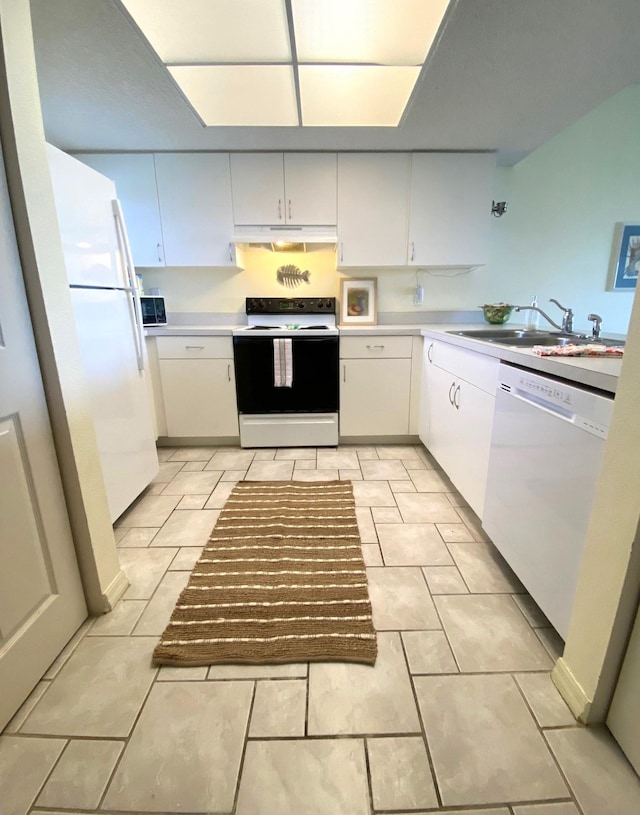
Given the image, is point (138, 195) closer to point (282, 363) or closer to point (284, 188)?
point (284, 188)

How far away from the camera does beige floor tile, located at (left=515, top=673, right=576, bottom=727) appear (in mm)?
940

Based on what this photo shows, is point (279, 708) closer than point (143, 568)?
Yes

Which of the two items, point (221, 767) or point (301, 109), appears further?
point (301, 109)

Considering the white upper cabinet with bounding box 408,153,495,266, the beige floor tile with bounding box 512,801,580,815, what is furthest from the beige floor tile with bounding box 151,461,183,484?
the white upper cabinet with bounding box 408,153,495,266

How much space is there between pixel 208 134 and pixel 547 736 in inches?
126

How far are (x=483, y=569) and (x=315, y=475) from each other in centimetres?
114

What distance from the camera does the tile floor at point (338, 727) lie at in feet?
2.62

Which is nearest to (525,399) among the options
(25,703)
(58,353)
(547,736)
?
(547,736)

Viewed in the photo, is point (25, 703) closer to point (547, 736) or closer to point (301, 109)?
point (547, 736)

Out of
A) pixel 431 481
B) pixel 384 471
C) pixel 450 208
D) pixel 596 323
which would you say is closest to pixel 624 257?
pixel 450 208

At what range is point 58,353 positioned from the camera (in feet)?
3.57

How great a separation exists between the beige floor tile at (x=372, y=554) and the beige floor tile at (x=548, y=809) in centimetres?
80

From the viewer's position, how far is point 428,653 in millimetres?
1131

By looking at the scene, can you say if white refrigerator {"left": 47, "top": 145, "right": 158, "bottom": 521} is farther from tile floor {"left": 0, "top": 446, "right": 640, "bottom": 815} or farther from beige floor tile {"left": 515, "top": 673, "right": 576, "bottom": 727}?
beige floor tile {"left": 515, "top": 673, "right": 576, "bottom": 727}
